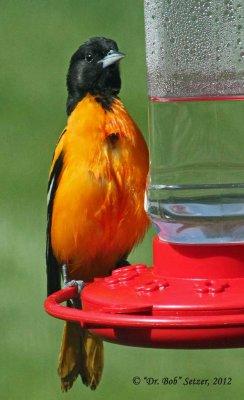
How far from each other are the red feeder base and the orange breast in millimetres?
1170

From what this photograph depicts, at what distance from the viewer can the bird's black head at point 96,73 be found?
192 inches

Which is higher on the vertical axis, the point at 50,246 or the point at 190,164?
the point at 190,164

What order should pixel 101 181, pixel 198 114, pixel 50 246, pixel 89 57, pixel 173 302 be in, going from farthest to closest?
pixel 89 57
pixel 50 246
pixel 101 181
pixel 198 114
pixel 173 302

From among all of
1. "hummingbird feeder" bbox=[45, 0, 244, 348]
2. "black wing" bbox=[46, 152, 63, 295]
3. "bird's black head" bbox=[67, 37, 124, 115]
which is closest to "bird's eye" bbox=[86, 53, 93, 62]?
"bird's black head" bbox=[67, 37, 124, 115]

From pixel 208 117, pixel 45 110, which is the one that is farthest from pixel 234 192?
pixel 45 110

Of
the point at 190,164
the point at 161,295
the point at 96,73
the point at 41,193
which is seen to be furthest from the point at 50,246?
the point at 161,295

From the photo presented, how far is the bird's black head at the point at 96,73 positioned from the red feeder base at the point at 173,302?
1.68 metres

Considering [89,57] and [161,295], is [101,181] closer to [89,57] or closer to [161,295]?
[89,57]

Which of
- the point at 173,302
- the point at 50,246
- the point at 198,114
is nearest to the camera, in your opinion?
the point at 173,302

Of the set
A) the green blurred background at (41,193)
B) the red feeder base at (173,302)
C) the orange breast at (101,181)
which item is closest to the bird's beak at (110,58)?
the orange breast at (101,181)

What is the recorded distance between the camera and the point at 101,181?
4453mm

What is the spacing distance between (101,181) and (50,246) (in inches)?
20.9

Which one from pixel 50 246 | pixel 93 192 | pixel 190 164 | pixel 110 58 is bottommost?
pixel 50 246

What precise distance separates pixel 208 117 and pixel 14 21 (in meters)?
4.59
